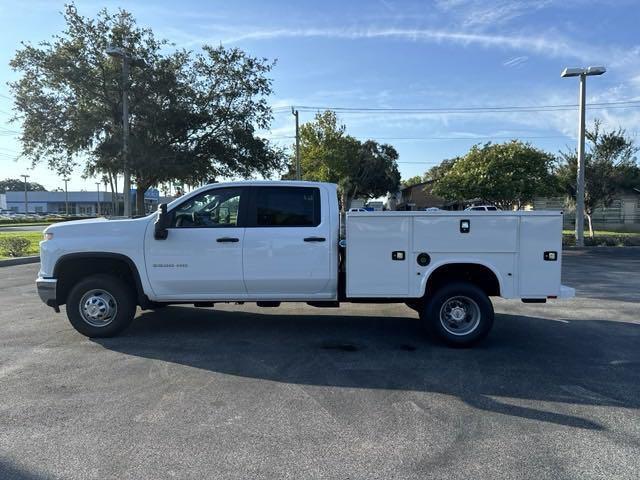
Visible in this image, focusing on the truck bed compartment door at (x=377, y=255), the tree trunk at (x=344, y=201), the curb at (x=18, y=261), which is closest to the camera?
the truck bed compartment door at (x=377, y=255)

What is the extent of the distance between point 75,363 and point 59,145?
17.1 meters

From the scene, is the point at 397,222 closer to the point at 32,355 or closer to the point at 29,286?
the point at 32,355

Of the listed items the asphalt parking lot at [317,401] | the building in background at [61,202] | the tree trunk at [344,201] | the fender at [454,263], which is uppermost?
the building in background at [61,202]

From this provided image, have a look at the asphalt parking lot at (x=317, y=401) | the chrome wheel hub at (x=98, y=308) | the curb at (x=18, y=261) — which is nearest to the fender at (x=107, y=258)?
the chrome wheel hub at (x=98, y=308)

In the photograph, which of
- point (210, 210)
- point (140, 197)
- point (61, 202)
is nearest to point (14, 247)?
point (140, 197)

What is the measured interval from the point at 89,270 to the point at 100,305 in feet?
1.65

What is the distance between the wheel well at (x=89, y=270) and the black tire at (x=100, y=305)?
0.12 m

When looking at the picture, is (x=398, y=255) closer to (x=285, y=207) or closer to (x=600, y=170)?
(x=285, y=207)

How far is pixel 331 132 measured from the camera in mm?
38719

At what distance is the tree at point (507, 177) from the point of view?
76.4 feet

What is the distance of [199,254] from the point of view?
20.9ft

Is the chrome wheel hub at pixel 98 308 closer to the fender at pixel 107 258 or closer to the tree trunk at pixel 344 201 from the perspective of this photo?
the fender at pixel 107 258

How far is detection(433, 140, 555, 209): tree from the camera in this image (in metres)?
A: 23.3

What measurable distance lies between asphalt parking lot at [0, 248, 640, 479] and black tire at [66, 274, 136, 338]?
222mm
